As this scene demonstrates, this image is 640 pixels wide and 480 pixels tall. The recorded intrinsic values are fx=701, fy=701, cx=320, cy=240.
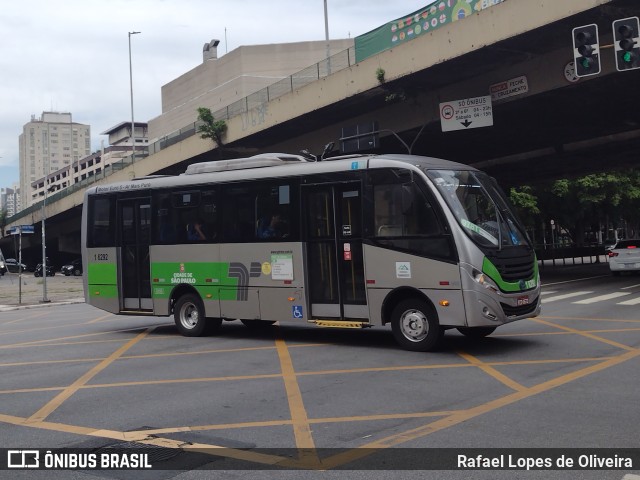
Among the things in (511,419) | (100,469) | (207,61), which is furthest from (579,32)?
(207,61)

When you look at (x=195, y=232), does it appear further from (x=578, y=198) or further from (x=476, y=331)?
(x=578, y=198)

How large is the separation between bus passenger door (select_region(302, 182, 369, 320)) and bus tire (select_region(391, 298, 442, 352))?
1.93 ft

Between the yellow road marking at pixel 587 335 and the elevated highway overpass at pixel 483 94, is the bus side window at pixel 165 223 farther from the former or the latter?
the elevated highway overpass at pixel 483 94

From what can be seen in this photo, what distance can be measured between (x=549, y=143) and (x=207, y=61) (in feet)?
185

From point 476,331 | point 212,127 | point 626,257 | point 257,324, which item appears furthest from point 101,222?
point 626,257

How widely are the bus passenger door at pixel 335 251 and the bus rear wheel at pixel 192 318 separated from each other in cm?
284

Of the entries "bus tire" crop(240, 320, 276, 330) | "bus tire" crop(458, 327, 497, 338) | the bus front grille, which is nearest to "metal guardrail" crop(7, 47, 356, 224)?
"bus tire" crop(240, 320, 276, 330)

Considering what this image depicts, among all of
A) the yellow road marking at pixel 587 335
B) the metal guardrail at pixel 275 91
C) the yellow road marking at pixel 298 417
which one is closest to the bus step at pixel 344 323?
the yellow road marking at pixel 298 417

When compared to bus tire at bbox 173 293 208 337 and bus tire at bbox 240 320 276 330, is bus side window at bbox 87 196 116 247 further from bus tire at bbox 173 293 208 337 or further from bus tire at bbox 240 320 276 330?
bus tire at bbox 240 320 276 330

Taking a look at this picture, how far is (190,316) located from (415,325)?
5.27 meters

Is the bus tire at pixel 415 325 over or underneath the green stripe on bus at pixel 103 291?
underneath

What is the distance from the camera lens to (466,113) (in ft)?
79.7

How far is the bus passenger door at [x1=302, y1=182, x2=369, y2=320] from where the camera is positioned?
11.7 meters

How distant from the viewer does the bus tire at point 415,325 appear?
1086 centimetres
